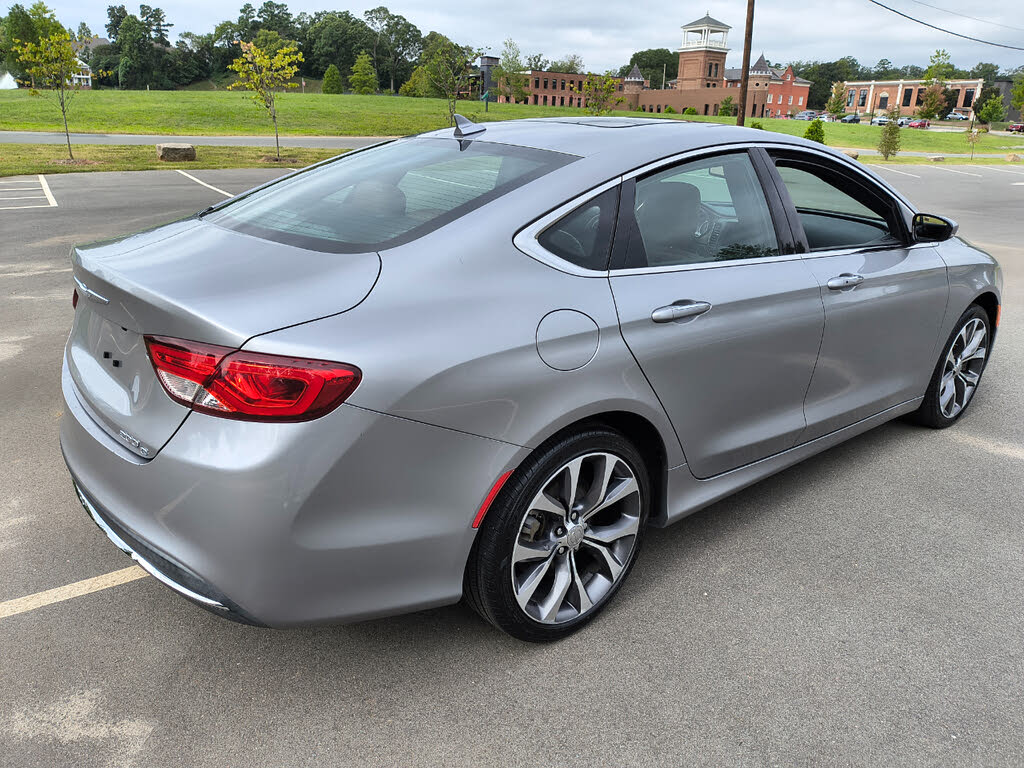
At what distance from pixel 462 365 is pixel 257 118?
56.1 m

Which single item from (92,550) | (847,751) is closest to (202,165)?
(92,550)

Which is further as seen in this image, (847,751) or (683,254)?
(683,254)

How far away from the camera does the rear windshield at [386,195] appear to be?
7.88 ft

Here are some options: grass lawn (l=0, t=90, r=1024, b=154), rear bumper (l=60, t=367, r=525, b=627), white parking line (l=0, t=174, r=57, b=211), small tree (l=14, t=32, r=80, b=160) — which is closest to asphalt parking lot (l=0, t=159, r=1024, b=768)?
rear bumper (l=60, t=367, r=525, b=627)

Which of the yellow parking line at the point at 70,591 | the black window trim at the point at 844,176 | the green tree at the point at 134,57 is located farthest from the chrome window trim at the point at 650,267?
the green tree at the point at 134,57

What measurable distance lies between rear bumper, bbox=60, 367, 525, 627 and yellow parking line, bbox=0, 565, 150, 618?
75 centimetres

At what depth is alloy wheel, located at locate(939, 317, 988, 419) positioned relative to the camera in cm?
432

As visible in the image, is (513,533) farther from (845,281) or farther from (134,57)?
(134,57)

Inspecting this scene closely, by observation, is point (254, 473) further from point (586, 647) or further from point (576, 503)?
point (586, 647)

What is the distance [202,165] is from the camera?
21.8 m

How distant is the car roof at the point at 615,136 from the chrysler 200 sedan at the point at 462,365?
2cm

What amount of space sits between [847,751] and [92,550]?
2716 mm

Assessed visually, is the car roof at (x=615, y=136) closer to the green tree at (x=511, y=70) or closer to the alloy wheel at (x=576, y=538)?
the alloy wheel at (x=576, y=538)

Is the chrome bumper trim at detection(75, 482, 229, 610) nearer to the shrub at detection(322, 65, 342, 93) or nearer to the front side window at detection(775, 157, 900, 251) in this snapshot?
the front side window at detection(775, 157, 900, 251)
